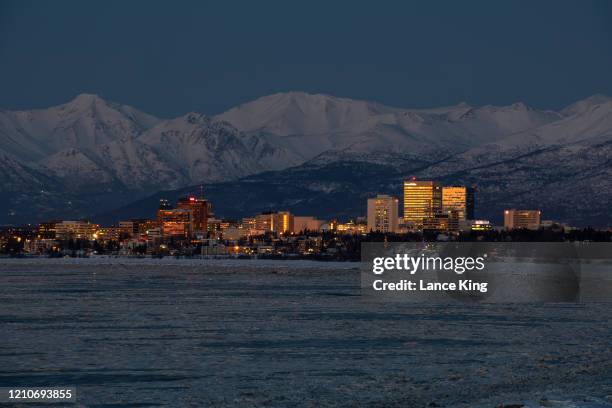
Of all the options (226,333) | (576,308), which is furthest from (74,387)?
(576,308)

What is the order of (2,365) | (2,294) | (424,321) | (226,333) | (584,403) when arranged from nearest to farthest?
(584,403), (2,365), (226,333), (424,321), (2,294)

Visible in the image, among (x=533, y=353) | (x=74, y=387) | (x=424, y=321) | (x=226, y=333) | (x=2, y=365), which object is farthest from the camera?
(x=424, y=321)

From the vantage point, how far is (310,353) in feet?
146

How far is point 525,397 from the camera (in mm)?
34562

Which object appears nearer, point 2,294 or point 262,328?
point 262,328

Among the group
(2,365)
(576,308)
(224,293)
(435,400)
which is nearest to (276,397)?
(435,400)

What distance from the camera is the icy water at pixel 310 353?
35031 millimetres

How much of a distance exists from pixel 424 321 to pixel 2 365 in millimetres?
24189

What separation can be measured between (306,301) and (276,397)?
4145 cm

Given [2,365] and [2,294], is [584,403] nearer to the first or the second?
[2,365]

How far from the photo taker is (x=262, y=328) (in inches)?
2173

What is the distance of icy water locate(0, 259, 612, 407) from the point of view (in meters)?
35.0

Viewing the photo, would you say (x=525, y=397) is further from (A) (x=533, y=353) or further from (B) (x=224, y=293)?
(B) (x=224, y=293)

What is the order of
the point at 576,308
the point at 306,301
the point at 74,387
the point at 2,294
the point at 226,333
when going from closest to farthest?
the point at 74,387, the point at 226,333, the point at 576,308, the point at 306,301, the point at 2,294
